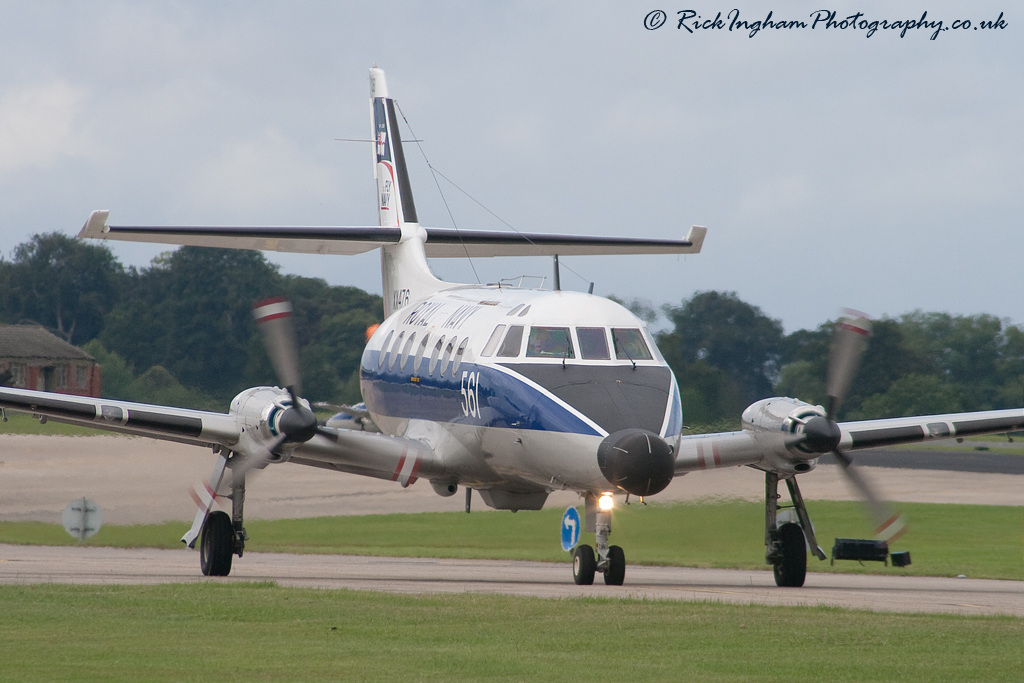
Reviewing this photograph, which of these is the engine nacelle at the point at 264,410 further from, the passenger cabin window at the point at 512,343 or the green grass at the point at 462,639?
the green grass at the point at 462,639

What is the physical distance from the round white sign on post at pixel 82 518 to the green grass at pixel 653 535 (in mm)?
3441

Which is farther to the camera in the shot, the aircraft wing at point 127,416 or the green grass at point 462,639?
the aircraft wing at point 127,416

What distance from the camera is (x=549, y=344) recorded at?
57.3 feet

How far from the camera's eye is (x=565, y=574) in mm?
21359

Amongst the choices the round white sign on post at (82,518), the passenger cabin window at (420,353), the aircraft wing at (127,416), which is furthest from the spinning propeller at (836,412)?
the round white sign on post at (82,518)

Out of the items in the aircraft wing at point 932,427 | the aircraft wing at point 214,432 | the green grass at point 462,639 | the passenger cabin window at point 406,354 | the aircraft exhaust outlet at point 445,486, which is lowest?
the green grass at point 462,639

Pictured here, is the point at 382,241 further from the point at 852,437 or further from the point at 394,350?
the point at 852,437

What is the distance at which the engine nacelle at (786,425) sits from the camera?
18453 millimetres

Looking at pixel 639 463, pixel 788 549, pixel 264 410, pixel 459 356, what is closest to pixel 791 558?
pixel 788 549

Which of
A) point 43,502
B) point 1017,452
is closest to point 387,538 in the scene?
point 43,502

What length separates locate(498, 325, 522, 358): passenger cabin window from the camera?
17.7 meters

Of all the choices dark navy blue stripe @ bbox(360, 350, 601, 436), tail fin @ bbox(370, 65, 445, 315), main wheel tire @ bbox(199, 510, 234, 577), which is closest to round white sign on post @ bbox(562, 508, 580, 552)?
dark navy blue stripe @ bbox(360, 350, 601, 436)

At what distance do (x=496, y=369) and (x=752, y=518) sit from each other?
5991mm

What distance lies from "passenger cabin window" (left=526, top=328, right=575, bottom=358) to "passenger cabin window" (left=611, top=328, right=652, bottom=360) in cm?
58
